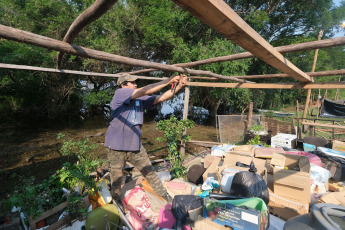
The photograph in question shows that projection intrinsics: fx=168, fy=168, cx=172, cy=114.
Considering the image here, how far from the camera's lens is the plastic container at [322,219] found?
3.14 feet

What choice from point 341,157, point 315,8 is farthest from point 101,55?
point 315,8

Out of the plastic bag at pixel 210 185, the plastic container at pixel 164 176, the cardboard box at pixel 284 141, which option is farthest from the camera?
the cardboard box at pixel 284 141

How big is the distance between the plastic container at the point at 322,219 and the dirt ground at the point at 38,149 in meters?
5.18

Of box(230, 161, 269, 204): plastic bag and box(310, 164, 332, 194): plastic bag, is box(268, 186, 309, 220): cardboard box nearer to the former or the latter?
box(230, 161, 269, 204): plastic bag

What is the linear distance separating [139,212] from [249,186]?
1.58 metres

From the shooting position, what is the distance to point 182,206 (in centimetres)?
226

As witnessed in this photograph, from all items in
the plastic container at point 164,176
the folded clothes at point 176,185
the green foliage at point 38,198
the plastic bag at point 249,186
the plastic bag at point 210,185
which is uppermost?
the plastic bag at point 249,186

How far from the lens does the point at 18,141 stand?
7.35m

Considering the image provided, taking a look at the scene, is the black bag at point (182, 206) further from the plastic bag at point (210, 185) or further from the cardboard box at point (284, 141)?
the cardboard box at point (284, 141)

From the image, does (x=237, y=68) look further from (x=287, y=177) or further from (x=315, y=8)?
(x=315, y=8)

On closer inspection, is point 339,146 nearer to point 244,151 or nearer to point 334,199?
point 244,151

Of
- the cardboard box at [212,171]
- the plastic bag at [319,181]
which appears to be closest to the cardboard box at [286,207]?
the plastic bag at [319,181]

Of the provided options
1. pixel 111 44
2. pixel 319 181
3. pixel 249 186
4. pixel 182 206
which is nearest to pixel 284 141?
pixel 319 181

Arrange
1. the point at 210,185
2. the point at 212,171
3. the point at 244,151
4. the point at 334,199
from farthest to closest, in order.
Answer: the point at 244,151, the point at 212,171, the point at 210,185, the point at 334,199
